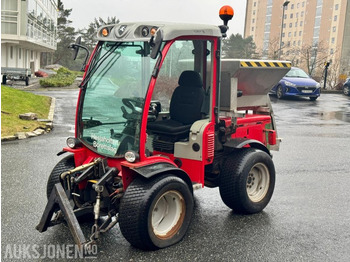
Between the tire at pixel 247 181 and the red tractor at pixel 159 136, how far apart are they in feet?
0.04

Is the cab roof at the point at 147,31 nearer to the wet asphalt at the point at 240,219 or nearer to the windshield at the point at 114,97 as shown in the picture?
the windshield at the point at 114,97

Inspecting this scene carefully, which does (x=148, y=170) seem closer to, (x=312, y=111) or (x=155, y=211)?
(x=155, y=211)

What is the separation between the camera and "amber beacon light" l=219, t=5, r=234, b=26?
5.11 meters

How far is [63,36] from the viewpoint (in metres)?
67.1

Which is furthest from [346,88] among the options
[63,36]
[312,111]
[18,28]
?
[63,36]

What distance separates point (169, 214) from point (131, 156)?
82 centimetres

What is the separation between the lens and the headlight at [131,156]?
429 centimetres

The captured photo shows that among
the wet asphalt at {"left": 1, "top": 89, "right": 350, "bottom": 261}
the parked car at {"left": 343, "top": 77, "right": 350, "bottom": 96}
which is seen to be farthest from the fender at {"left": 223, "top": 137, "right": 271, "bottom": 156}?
the parked car at {"left": 343, "top": 77, "right": 350, "bottom": 96}

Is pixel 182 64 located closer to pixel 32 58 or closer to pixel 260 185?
pixel 260 185

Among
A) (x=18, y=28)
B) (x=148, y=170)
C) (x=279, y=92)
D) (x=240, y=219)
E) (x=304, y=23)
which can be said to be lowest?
(x=240, y=219)

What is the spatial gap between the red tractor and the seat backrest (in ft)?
0.04

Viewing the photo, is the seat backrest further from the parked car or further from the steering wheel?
the parked car

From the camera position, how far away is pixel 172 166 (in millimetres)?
4551

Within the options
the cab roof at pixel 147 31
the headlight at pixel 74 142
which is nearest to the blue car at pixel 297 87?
the cab roof at pixel 147 31
